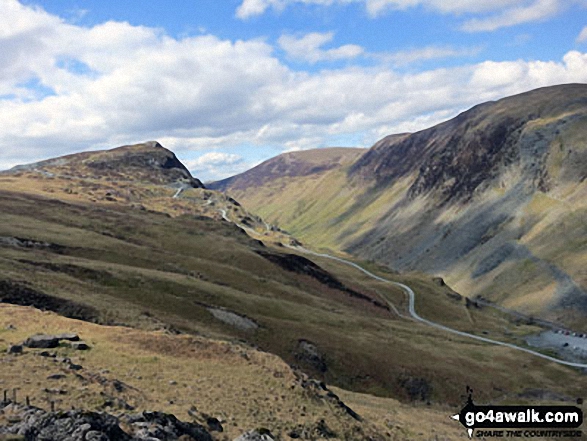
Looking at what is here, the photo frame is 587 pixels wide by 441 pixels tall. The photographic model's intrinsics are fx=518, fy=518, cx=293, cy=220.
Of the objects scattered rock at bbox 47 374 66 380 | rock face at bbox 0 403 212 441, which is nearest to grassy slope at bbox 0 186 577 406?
scattered rock at bbox 47 374 66 380

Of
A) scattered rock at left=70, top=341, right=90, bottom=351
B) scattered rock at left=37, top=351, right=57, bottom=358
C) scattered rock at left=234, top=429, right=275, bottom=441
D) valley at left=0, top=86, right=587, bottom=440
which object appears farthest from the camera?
scattered rock at left=70, top=341, right=90, bottom=351

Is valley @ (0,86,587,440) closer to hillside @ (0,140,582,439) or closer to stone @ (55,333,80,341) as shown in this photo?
hillside @ (0,140,582,439)

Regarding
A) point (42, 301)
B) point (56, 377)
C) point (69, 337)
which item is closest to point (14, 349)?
point (69, 337)

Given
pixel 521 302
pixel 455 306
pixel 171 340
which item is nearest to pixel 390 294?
pixel 455 306

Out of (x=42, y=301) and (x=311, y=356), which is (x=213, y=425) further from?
(x=311, y=356)

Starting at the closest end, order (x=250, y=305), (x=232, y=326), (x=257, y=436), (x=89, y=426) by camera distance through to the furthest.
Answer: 1. (x=89, y=426)
2. (x=257, y=436)
3. (x=232, y=326)
4. (x=250, y=305)

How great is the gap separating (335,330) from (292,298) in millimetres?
18467

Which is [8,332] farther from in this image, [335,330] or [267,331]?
[335,330]

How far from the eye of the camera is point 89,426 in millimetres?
19641

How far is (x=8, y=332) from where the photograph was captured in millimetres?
35094

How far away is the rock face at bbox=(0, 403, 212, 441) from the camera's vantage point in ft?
63.2

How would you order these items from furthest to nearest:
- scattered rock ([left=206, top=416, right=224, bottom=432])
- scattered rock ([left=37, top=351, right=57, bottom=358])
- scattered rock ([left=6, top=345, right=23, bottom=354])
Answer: scattered rock ([left=37, top=351, right=57, bottom=358]) → scattered rock ([left=6, top=345, right=23, bottom=354]) → scattered rock ([left=206, top=416, right=224, bottom=432])

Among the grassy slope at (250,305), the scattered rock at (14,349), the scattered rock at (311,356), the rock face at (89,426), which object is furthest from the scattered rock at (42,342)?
the scattered rock at (311,356)

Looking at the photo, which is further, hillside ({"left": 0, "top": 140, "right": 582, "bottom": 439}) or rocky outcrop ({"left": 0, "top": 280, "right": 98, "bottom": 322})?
rocky outcrop ({"left": 0, "top": 280, "right": 98, "bottom": 322})
